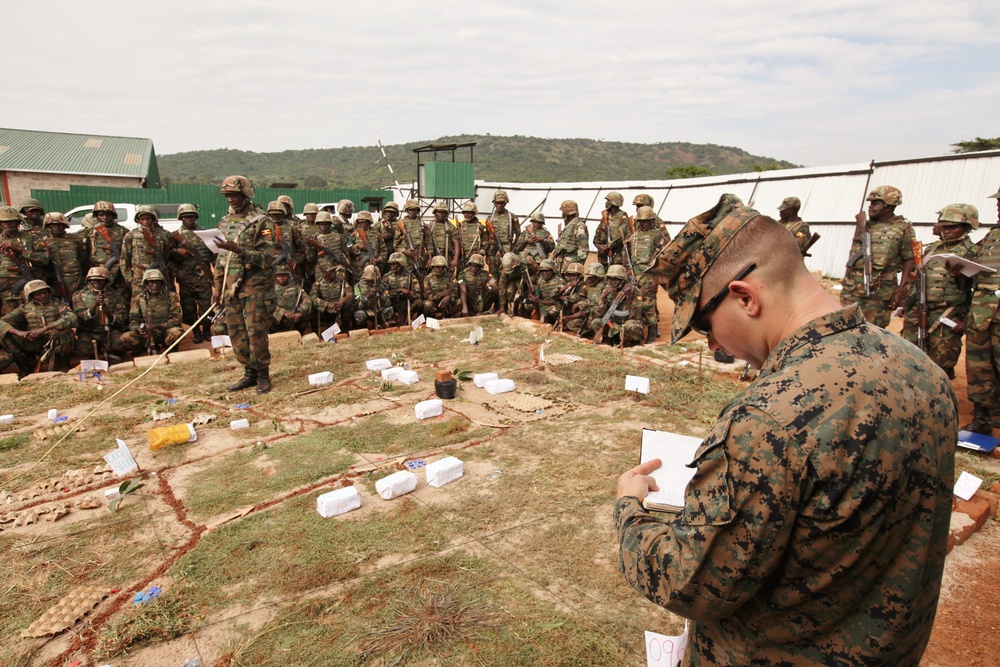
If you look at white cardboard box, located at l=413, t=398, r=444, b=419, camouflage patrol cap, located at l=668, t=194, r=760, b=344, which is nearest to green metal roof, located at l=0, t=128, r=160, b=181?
white cardboard box, located at l=413, t=398, r=444, b=419

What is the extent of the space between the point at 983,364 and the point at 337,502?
5.91 meters

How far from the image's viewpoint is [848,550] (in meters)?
1.13

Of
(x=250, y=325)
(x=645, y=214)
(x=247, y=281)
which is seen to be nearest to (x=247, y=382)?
(x=250, y=325)

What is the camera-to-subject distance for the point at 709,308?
1418 mm

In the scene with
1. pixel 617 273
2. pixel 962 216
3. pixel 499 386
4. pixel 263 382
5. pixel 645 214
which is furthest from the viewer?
pixel 645 214

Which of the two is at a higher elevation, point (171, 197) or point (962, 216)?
point (171, 197)

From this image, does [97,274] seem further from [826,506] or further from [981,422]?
[981,422]

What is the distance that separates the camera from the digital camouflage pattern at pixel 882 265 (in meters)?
6.87

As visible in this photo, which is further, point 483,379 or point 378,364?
point 378,364

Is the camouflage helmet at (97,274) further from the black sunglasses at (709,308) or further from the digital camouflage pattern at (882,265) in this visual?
the digital camouflage pattern at (882,265)

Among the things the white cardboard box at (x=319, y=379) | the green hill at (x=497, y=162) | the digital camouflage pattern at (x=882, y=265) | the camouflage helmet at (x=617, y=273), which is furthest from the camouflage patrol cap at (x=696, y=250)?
the green hill at (x=497, y=162)

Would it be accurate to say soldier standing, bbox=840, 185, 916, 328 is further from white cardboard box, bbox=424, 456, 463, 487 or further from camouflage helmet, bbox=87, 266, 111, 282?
camouflage helmet, bbox=87, 266, 111, 282

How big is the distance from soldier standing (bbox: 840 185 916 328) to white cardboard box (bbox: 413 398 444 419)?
18.0 ft

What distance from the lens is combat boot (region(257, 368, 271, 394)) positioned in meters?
6.32
